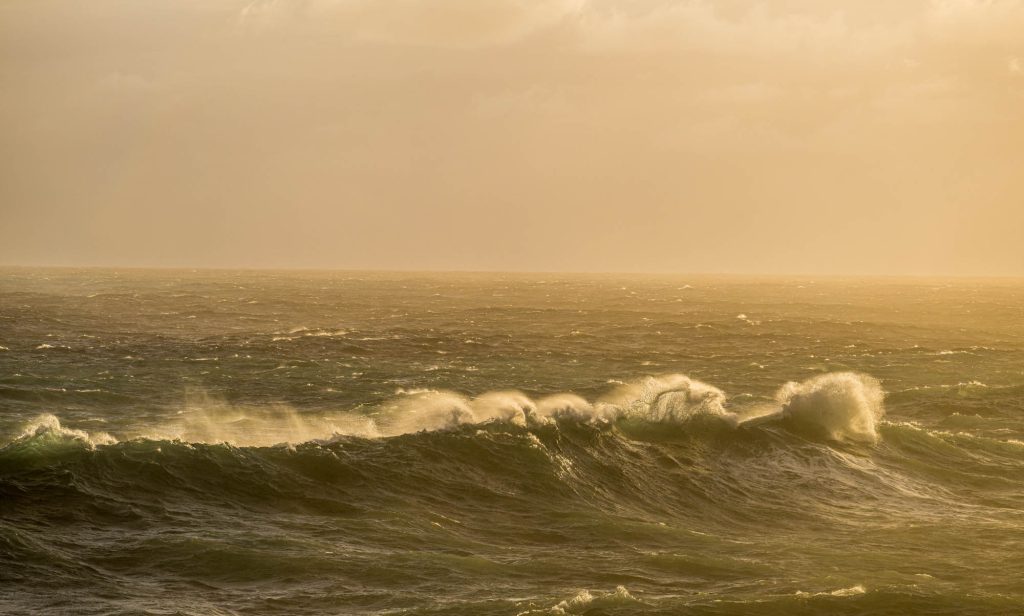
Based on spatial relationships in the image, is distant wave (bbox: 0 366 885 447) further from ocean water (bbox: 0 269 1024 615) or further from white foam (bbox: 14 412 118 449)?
white foam (bbox: 14 412 118 449)

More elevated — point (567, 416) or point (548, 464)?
point (567, 416)

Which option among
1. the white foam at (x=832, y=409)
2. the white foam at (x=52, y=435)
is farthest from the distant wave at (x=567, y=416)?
the white foam at (x=52, y=435)

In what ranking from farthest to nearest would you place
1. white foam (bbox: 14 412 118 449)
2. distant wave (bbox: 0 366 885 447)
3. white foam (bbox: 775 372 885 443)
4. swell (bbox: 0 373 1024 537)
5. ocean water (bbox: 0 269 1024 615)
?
white foam (bbox: 775 372 885 443) → distant wave (bbox: 0 366 885 447) → white foam (bbox: 14 412 118 449) → swell (bbox: 0 373 1024 537) → ocean water (bbox: 0 269 1024 615)

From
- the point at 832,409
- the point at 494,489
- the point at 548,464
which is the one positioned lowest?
the point at 494,489

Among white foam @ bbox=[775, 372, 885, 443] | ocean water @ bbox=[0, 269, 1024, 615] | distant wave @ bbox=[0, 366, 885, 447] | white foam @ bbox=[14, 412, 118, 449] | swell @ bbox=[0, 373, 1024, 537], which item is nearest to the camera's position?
ocean water @ bbox=[0, 269, 1024, 615]

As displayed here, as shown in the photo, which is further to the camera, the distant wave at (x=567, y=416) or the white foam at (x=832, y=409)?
the white foam at (x=832, y=409)

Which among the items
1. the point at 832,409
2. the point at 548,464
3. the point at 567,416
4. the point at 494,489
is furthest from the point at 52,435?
the point at 832,409

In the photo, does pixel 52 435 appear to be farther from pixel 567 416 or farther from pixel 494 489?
pixel 567 416

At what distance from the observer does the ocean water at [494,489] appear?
15.3m

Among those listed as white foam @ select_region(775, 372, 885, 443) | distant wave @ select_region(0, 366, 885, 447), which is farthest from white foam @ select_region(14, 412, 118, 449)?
white foam @ select_region(775, 372, 885, 443)

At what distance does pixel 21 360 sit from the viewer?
45656 millimetres

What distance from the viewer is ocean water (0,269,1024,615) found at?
1528 cm

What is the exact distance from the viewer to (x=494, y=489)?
22.6 meters

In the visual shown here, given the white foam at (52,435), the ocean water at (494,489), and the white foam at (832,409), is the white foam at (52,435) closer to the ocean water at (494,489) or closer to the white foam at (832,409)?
the ocean water at (494,489)
